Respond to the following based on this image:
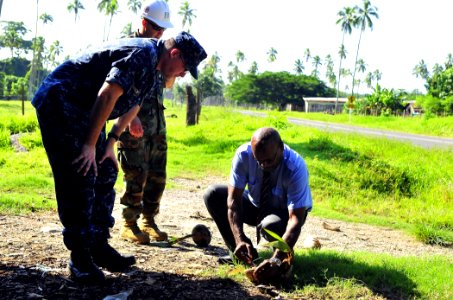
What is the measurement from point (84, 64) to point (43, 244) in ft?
6.33

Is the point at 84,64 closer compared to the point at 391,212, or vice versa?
the point at 84,64

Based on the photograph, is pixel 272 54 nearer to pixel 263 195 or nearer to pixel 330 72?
pixel 330 72

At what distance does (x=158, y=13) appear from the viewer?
470 centimetres

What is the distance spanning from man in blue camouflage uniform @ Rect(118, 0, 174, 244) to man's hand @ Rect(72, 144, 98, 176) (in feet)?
4.67

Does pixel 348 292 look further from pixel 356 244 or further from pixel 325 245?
pixel 356 244

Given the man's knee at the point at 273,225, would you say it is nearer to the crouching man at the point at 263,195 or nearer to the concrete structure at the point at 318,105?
the crouching man at the point at 263,195

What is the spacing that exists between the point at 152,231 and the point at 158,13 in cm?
210

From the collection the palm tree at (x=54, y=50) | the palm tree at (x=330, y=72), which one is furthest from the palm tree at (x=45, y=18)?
the palm tree at (x=330, y=72)

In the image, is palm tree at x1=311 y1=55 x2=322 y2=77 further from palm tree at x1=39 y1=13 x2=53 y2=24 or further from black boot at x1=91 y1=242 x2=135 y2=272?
black boot at x1=91 y1=242 x2=135 y2=272

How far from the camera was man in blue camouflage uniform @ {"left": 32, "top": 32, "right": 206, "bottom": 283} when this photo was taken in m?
3.06

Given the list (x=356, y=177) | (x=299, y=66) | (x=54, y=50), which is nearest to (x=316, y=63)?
(x=299, y=66)

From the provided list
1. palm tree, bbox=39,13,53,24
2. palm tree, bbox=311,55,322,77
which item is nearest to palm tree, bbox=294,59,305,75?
palm tree, bbox=311,55,322,77

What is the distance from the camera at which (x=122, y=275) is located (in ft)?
12.1

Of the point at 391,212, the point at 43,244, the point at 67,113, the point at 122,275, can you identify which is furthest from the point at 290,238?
the point at 391,212
